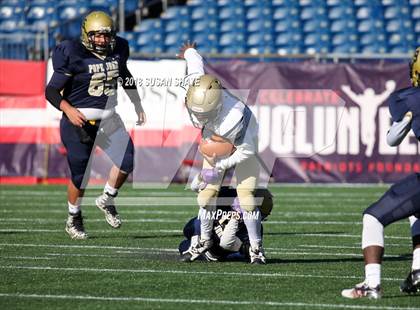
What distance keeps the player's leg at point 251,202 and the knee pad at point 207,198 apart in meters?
0.17

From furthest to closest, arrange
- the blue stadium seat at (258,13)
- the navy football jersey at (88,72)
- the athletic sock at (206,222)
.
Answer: the blue stadium seat at (258,13) < the navy football jersey at (88,72) < the athletic sock at (206,222)

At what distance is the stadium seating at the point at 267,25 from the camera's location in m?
17.6

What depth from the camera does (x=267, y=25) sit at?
1778 centimetres

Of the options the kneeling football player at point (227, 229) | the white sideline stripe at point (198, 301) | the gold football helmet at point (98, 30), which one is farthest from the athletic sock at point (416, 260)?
the gold football helmet at point (98, 30)

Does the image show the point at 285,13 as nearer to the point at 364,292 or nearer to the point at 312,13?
the point at 312,13

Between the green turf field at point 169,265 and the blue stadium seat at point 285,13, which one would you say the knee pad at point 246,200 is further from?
the blue stadium seat at point 285,13

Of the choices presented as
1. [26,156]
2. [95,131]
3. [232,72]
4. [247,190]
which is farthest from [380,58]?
[247,190]

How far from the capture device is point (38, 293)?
18.0ft

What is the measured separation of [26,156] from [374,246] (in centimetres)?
1026

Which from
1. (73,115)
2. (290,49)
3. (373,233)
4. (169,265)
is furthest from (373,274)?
(290,49)

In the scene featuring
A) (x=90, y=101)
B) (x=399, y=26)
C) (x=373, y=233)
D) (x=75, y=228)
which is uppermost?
(x=399, y=26)

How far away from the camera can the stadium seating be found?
57.7 ft

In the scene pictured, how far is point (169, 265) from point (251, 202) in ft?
2.17

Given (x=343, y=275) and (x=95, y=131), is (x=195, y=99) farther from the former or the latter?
(x=95, y=131)
